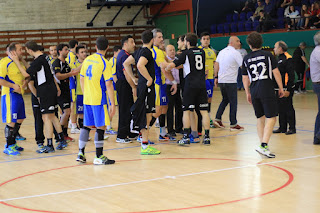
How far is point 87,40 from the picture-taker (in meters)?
25.7

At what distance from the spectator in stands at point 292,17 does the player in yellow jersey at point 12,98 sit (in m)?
13.5

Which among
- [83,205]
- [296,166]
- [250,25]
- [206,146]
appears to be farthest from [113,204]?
[250,25]

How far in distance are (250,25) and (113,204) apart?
17.5 m

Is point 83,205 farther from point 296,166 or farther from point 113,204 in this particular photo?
point 296,166

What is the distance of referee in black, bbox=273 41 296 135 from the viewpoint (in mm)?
9609

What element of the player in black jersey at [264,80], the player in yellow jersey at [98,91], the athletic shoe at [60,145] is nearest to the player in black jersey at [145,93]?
the player in yellow jersey at [98,91]

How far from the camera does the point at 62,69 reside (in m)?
10.0

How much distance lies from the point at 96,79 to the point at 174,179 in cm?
204

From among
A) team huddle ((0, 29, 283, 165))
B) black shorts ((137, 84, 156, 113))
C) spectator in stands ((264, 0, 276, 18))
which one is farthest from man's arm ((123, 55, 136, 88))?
spectator in stands ((264, 0, 276, 18))

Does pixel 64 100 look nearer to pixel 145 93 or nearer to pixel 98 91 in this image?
pixel 145 93

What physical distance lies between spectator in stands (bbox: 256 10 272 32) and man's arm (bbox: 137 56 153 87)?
43.9 feet

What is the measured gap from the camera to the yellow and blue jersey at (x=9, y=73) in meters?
8.74

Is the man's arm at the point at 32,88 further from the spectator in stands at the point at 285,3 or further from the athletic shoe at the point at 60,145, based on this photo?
the spectator in stands at the point at 285,3

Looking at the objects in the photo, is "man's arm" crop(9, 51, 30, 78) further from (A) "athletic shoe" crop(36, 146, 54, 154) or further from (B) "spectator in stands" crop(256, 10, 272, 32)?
(B) "spectator in stands" crop(256, 10, 272, 32)
